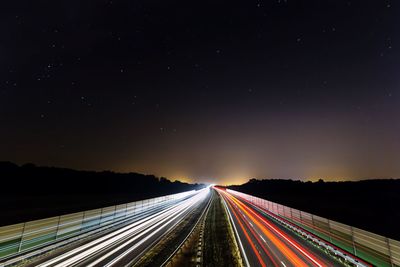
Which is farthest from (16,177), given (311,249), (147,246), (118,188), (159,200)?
(311,249)

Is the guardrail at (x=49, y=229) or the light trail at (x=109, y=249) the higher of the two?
the guardrail at (x=49, y=229)

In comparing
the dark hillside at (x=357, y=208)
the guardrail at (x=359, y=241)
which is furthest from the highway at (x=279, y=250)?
the dark hillside at (x=357, y=208)

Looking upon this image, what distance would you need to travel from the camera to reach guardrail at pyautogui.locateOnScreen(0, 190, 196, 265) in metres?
15.5

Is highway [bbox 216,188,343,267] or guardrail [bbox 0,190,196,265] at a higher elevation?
guardrail [bbox 0,190,196,265]

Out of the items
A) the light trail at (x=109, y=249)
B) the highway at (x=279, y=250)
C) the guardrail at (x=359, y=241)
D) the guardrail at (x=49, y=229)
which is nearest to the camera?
the guardrail at (x=359, y=241)

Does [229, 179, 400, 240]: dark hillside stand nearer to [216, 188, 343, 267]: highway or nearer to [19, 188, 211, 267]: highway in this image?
[216, 188, 343, 267]: highway

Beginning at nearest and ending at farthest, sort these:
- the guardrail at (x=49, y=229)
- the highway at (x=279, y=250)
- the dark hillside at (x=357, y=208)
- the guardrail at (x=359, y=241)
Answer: the guardrail at (x=359, y=241) < the guardrail at (x=49, y=229) < the highway at (x=279, y=250) < the dark hillside at (x=357, y=208)

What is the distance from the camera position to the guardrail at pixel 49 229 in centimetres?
1552

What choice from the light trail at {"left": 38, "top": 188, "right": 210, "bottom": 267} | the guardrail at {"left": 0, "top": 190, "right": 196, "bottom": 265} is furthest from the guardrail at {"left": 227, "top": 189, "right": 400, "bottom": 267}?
the guardrail at {"left": 0, "top": 190, "right": 196, "bottom": 265}

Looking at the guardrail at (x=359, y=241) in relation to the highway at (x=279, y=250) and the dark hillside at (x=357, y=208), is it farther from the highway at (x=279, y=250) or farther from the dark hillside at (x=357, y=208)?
the dark hillside at (x=357, y=208)

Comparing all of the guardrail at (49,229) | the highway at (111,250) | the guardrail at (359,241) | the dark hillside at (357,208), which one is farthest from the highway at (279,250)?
the dark hillside at (357,208)

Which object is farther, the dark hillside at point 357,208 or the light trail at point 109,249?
the dark hillside at point 357,208

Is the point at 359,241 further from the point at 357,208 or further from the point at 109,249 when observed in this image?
the point at 357,208

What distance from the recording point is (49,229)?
18672mm
